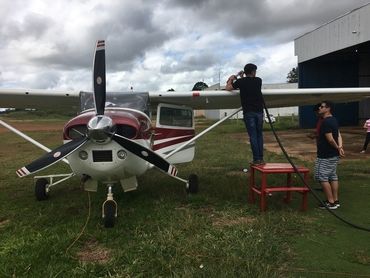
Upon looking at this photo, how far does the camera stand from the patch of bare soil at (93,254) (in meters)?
4.75

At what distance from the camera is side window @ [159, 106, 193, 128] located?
8.70 meters

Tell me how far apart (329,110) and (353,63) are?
26.9 metres

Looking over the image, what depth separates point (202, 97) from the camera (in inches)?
331

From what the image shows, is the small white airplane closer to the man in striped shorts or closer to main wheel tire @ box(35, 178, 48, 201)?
main wheel tire @ box(35, 178, 48, 201)

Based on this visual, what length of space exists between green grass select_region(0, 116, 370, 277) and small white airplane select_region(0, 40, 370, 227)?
517 mm

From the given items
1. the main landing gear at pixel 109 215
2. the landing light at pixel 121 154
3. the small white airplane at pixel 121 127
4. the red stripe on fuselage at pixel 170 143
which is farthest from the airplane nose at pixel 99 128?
the red stripe on fuselage at pixel 170 143

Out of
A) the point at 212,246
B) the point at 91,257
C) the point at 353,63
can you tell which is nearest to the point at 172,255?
the point at 212,246

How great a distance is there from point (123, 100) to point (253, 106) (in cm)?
219

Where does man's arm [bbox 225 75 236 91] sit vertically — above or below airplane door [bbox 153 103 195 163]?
above

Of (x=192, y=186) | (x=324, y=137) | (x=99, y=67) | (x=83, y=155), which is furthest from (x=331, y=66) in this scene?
(x=83, y=155)

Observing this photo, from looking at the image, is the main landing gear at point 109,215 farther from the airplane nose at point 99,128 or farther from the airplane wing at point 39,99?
the airplane wing at point 39,99

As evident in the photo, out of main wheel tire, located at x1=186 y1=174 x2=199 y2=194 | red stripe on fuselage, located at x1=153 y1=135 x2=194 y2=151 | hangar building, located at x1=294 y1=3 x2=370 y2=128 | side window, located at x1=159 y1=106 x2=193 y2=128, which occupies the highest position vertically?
hangar building, located at x1=294 y1=3 x2=370 y2=128

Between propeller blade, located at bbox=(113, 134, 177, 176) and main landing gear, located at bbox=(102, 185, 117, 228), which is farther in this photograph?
main landing gear, located at bbox=(102, 185, 117, 228)

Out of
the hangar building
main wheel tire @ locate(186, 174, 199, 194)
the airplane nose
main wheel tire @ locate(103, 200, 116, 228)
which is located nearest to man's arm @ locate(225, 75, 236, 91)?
main wheel tire @ locate(186, 174, 199, 194)
